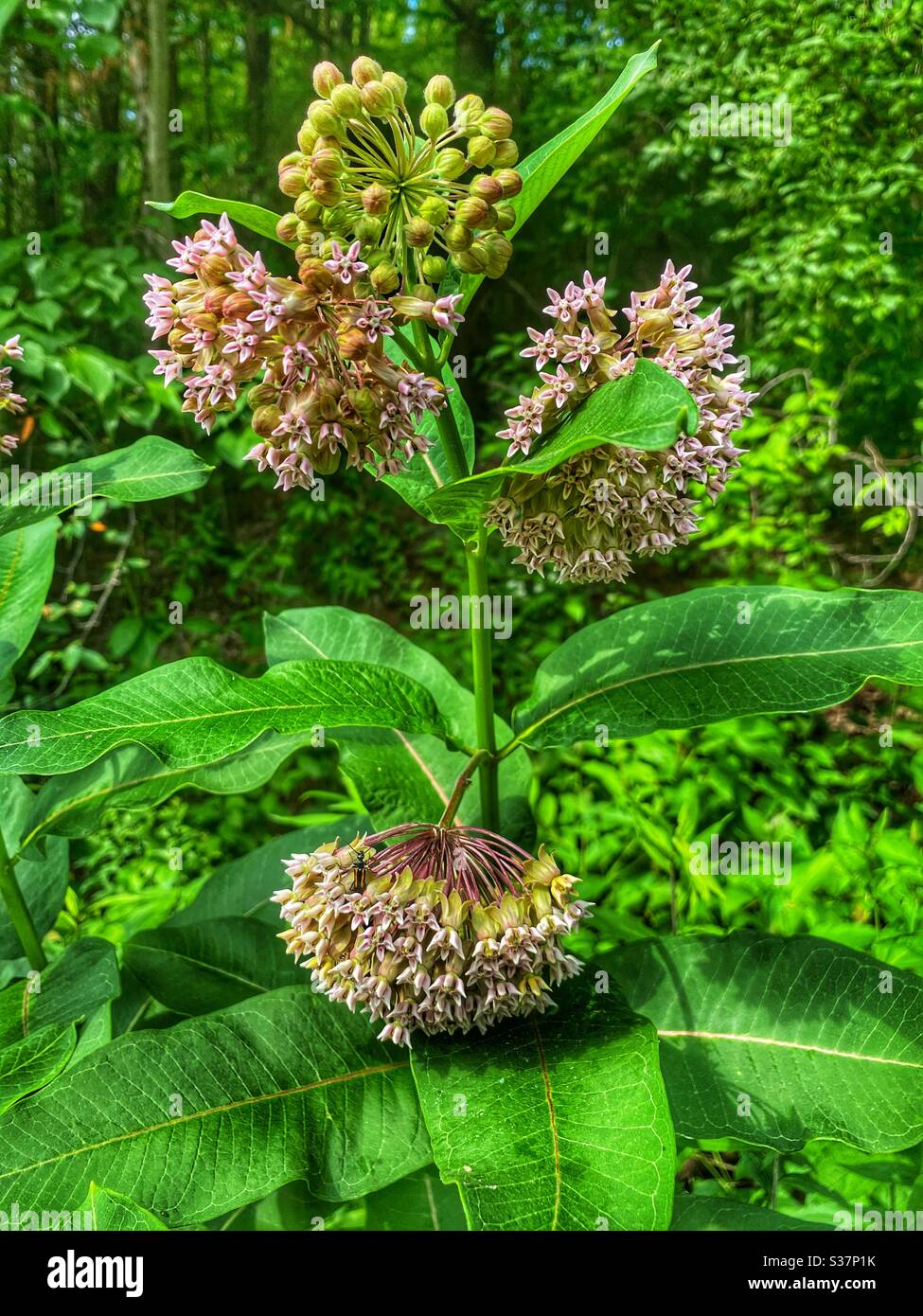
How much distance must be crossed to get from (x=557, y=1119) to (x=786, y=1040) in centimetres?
27

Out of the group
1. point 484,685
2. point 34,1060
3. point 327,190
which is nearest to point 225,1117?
point 34,1060

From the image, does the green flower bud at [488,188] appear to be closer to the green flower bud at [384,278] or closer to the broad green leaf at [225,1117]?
the green flower bud at [384,278]

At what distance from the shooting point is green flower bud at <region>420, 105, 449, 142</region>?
701 millimetres

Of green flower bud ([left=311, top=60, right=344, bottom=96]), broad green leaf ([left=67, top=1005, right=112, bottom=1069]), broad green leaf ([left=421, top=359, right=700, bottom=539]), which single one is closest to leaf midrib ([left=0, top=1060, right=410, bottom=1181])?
broad green leaf ([left=67, top=1005, right=112, bottom=1069])

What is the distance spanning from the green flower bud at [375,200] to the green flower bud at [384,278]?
0.13ft

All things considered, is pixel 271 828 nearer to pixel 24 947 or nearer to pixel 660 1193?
pixel 24 947

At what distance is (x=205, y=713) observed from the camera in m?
→ 0.77

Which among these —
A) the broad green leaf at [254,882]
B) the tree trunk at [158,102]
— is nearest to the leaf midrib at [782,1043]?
the broad green leaf at [254,882]

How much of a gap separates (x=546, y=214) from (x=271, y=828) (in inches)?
125

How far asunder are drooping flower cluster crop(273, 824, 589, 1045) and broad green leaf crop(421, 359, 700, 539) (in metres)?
0.30

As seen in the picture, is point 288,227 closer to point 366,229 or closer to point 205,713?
point 366,229

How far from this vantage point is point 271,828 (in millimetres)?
3010

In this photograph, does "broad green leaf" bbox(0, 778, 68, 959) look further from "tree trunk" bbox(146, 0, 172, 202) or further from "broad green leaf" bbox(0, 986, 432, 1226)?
"tree trunk" bbox(146, 0, 172, 202)
